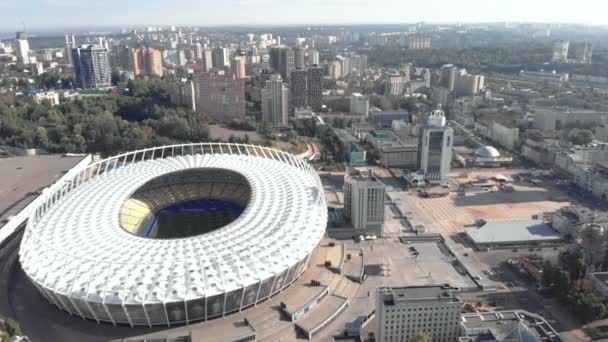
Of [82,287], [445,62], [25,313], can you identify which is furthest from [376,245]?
[445,62]

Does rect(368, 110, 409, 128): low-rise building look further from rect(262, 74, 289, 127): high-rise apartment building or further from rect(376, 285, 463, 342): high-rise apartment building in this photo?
rect(376, 285, 463, 342): high-rise apartment building

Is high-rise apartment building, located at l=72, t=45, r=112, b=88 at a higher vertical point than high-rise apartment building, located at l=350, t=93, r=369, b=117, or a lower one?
higher

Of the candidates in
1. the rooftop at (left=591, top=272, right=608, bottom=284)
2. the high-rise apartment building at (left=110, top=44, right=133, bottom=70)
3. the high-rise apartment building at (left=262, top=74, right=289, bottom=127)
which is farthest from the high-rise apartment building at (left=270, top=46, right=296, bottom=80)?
the rooftop at (left=591, top=272, right=608, bottom=284)

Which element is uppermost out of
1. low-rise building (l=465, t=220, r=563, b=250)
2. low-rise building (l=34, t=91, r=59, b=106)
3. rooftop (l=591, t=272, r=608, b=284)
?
low-rise building (l=34, t=91, r=59, b=106)

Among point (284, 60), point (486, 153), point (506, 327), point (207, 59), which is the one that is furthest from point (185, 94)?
point (506, 327)

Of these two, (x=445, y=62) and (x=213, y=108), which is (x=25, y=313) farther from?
(x=445, y=62)

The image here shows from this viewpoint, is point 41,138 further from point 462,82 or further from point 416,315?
point 462,82
